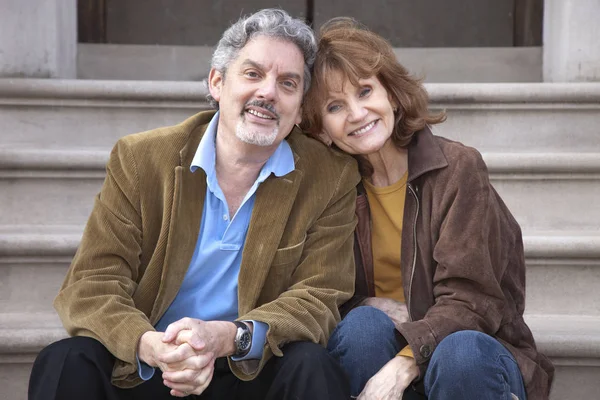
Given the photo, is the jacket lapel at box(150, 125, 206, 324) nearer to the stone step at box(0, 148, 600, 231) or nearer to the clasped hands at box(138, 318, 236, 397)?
the clasped hands at box(138, 318, 236, 397)

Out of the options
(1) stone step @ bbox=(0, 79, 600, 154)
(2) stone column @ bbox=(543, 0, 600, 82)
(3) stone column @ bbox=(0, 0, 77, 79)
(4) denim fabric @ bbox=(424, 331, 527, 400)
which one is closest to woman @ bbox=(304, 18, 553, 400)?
(4) denim fabric @ bbox=(424, 331, 527, 400)

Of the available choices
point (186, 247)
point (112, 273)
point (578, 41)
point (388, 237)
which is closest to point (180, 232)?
point (186, 247)

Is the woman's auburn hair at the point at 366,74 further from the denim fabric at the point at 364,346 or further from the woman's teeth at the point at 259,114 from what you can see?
the denim fabric at the point at 364,346

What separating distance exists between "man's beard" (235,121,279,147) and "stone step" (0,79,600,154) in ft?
2.99

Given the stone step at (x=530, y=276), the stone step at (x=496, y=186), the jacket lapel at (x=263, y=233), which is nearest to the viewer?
the jacket lapel at (x=263, y=233)

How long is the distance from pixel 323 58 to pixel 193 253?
0.57 meters

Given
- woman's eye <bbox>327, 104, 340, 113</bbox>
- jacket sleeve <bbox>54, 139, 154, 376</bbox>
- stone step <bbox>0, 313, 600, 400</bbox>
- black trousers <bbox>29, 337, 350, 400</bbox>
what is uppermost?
woman's eye <bbox>327, 104, 340, 113</bbox>

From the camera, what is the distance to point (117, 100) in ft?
9.56

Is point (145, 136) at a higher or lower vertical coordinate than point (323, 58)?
lower

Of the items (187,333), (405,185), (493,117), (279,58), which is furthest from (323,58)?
(493,117)

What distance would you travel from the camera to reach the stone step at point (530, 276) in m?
2.49

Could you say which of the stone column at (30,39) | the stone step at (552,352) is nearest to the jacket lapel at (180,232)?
the stone step at (552,352)

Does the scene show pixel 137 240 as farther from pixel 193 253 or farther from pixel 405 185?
pixel 405 185

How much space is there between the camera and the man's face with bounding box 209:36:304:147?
6.68 feet
